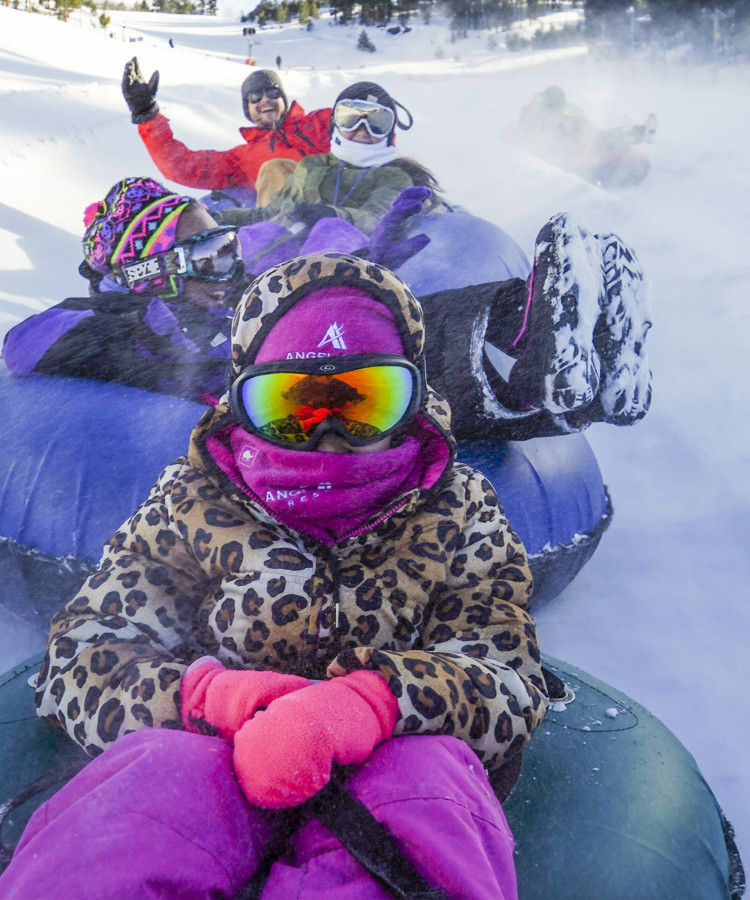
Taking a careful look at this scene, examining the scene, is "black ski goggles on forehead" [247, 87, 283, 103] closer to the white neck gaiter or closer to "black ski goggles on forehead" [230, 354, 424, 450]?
the white neck gaiter

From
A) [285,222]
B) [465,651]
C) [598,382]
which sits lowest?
[465,651]

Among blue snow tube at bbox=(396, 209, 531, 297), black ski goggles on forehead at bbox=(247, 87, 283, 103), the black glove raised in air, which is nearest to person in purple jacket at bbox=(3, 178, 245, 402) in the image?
blue snow tube at bbox=(396, 209, 531, 297)

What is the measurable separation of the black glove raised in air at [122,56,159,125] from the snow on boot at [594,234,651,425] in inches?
147

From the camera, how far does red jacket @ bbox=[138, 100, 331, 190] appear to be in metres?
5.31

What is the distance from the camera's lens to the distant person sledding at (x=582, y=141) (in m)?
7.80

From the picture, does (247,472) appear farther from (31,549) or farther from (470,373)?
(31,549)

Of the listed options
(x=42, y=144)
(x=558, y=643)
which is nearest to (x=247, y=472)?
(x=558, y=643)

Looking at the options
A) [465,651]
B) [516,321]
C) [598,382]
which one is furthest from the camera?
[516,321]

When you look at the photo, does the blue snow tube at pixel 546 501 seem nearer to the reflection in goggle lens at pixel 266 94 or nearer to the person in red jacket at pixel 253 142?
the person in red jacket at pixel 253 142

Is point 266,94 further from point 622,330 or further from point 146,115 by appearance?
point 622,330

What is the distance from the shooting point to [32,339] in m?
2.32

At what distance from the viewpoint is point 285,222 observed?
11.2 feet

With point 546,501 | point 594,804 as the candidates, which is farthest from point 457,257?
point 594,804

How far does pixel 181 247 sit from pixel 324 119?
3.38 metres
